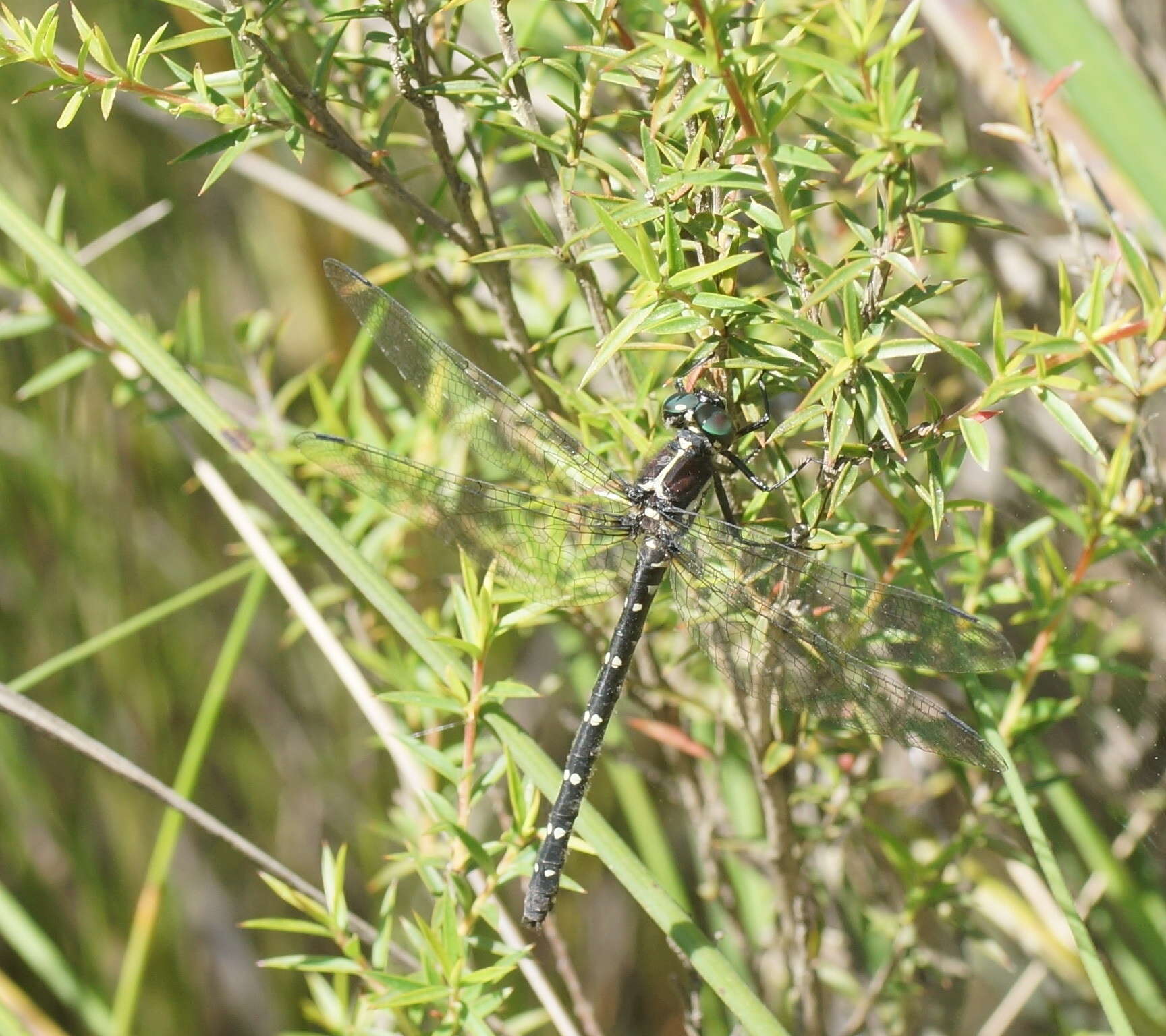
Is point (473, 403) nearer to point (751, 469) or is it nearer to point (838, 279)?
point (751, 469)

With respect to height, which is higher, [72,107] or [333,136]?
[72,107]

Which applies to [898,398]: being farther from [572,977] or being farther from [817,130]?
[572,977]

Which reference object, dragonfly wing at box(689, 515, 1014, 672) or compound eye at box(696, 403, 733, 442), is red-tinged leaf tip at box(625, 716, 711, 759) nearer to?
dragonfly wing at box(689, 515, 1014, 672)

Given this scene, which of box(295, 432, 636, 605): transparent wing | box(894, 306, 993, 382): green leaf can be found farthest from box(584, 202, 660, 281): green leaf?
box(295, 432, 636, 605): transparent wing

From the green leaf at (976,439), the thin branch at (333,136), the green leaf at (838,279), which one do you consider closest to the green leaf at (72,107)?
the thin branch at (333,136)

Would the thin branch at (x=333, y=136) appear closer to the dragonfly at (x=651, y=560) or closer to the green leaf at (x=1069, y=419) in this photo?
the dragonfly at (x=651, y=560)

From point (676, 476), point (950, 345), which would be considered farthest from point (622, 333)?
point (676, 476)

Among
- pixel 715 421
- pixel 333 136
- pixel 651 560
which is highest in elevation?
pixel 333 136

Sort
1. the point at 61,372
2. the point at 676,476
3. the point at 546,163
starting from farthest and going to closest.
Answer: the point at 61,372, the point at 676,476, the point at 546,163

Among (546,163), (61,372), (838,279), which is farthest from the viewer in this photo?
(61,372)
